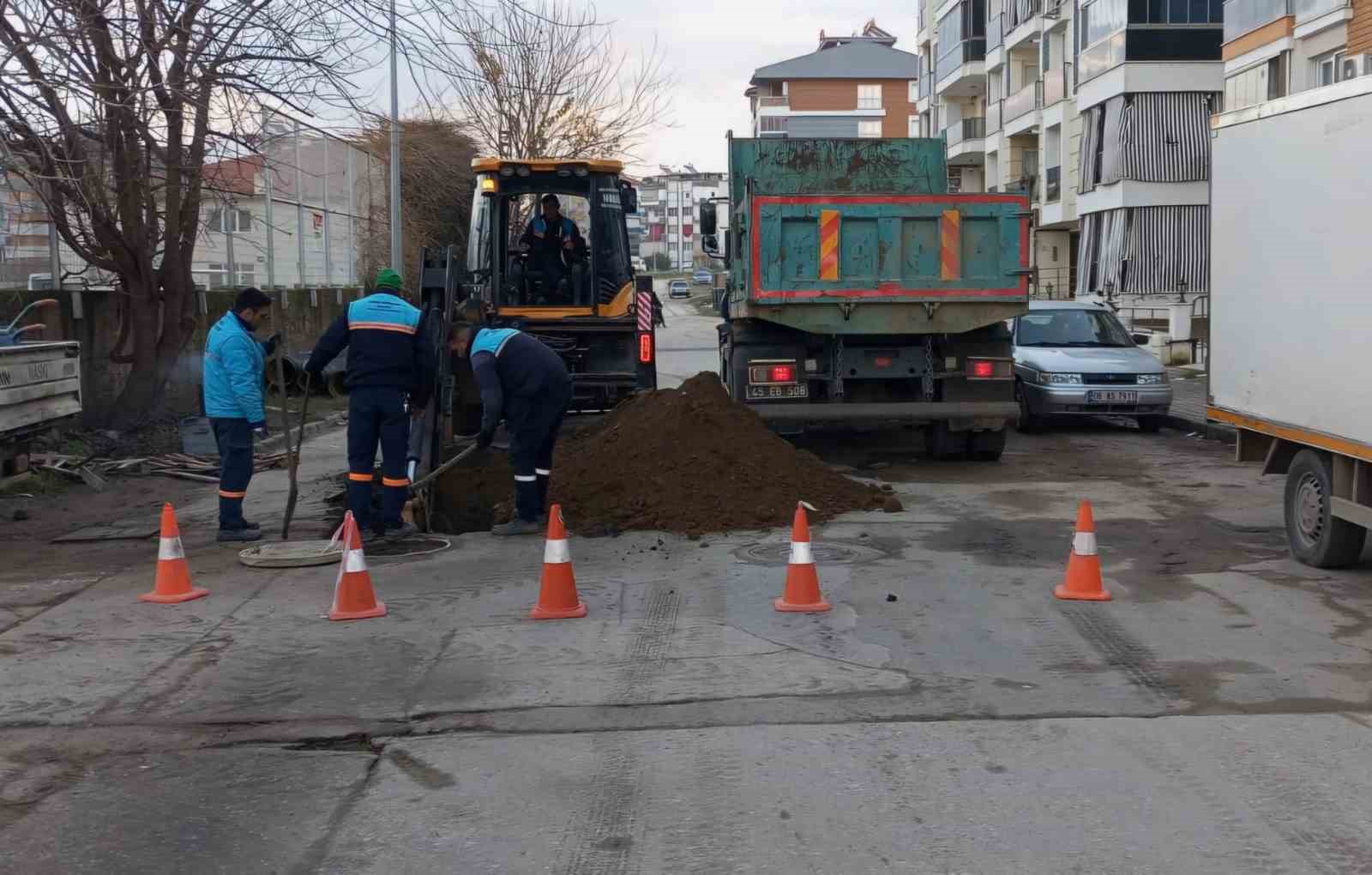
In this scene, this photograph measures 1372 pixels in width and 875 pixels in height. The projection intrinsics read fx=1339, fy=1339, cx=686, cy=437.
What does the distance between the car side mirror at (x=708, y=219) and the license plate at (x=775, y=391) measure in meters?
3.16

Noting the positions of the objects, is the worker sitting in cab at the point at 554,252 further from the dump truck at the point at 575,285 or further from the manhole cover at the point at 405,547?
the manhole cover at the point at 405,547

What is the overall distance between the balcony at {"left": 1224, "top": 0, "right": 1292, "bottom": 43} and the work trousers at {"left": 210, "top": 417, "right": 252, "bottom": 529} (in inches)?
837

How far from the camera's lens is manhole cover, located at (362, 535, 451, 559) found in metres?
8.98

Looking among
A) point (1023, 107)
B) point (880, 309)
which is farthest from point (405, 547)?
point (1023, 107)

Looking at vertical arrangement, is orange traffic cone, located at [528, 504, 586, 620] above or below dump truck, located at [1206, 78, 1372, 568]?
below

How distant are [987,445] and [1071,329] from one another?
4136 millimetres

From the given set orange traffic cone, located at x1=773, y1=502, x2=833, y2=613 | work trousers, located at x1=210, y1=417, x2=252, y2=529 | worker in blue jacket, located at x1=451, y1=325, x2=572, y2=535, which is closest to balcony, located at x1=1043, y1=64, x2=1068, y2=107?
worker in blue jacket, located at x1=451, y1=325, x2=572, y2=535

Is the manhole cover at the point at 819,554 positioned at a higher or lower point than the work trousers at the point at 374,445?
lower

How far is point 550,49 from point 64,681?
26672mm

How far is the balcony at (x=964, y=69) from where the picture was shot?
47.6 metres

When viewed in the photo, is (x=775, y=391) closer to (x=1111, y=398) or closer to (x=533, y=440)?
(x=533, y=440)

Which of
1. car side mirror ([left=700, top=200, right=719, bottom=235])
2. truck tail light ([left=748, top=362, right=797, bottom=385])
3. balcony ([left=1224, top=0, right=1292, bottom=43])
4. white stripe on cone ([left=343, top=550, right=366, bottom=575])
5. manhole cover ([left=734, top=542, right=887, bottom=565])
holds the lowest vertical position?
manhole cover ([left=734, top=542, right=887, bottom=565])

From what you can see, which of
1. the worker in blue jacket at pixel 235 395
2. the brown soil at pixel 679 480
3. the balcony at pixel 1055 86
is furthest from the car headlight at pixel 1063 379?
the balcony at pixel 1055 86

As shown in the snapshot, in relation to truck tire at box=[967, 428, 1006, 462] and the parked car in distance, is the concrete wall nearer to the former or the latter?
truck tire at box=[967, 428, 1006, 462]
